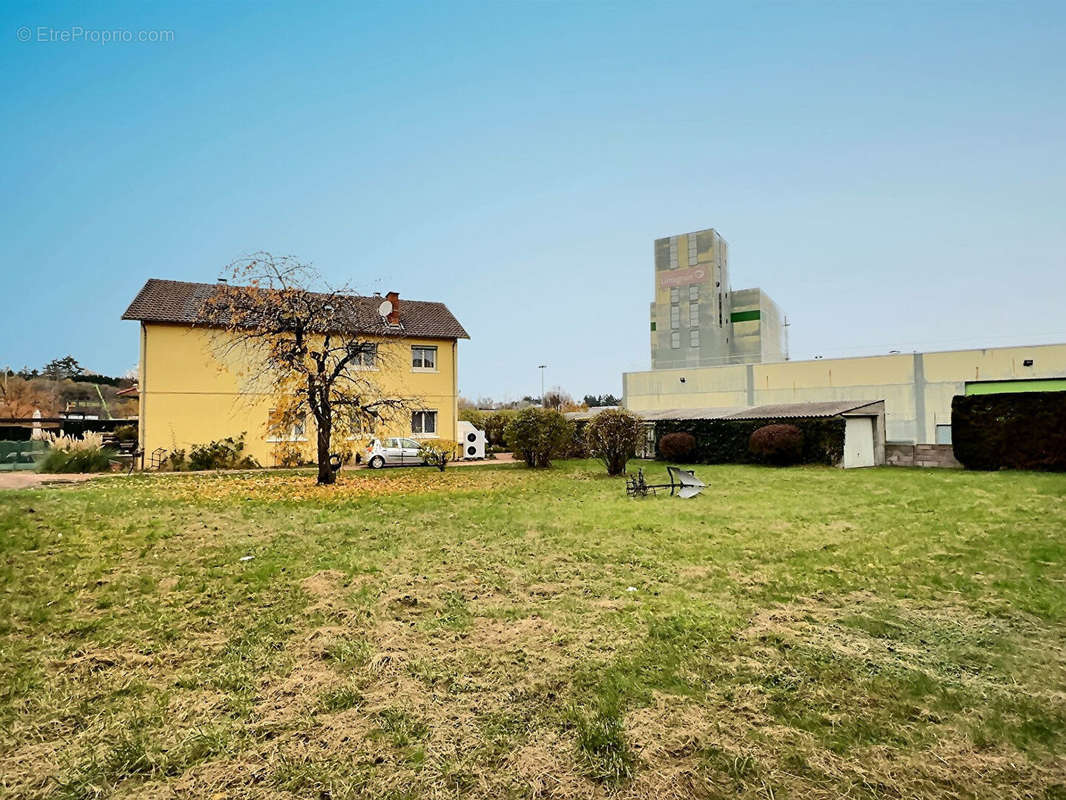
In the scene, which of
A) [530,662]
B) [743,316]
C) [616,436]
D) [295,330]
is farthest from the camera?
[743,316]

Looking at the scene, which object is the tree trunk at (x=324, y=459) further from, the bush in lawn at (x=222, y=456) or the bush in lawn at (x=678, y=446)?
the bush in lawn at (x=678, y=446)

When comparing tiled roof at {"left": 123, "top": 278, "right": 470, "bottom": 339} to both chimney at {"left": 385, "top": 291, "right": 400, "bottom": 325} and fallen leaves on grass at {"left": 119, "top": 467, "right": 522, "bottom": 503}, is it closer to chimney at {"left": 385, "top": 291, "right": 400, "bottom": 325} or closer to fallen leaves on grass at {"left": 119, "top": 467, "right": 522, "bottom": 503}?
chimney at {"left": 385, "top": 291, "right": 400, "bottom": 325}

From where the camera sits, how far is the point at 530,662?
3980 millimetres

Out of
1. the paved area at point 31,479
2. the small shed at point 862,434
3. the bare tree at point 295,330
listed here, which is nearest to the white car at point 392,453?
the bare tree at point 295,330

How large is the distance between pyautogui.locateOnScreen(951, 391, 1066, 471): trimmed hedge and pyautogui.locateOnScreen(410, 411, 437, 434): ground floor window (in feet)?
74.5

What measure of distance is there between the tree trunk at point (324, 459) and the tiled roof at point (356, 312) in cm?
509

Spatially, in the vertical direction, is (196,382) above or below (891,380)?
below

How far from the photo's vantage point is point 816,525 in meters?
9.29

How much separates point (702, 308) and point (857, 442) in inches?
1658

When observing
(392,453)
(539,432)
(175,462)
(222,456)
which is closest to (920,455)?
(539,432)

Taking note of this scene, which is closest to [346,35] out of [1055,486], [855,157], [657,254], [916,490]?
[855,157]

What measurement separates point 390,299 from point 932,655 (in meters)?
28.0

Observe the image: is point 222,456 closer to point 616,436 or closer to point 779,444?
point 616,436

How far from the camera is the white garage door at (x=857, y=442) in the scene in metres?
21.1
